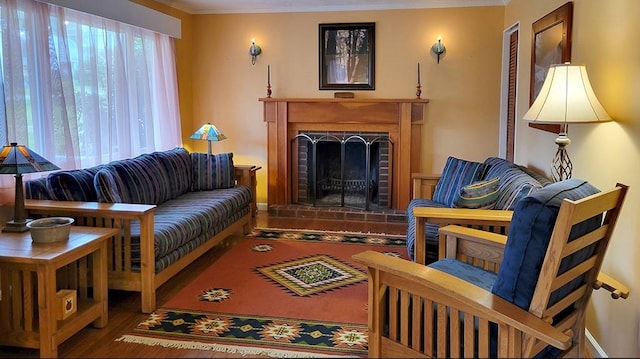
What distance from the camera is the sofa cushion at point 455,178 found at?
13.7ft

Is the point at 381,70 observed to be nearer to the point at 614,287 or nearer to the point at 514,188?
the point at 514,188

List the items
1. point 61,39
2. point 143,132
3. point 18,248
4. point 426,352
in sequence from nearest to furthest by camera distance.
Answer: point 426,352 < point 18,248 < point 61,39 < point 143,132

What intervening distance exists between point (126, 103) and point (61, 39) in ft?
3.25

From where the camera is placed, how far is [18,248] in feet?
8.58

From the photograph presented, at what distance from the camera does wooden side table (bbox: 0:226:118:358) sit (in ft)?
8.12

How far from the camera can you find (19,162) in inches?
110

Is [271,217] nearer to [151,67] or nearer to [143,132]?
[143,132]

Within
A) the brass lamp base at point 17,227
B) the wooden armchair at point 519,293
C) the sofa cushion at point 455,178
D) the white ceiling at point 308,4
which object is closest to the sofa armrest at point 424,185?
the sofa cushion at point 455,178

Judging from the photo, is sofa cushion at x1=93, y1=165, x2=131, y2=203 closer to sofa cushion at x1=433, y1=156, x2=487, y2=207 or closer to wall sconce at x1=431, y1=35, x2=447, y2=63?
sofa cushion at x1=433, y1=156, x2=487, y2=207

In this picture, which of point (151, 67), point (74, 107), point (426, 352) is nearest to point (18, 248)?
Result: point (74, 107)

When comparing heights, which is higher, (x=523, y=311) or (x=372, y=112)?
(x=372, y=112)

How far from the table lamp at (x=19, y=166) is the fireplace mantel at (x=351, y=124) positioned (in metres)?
3.19

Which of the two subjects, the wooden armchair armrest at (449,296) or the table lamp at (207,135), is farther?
the table lamp at (207,135)

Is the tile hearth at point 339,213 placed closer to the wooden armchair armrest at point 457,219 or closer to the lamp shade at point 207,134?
the lamp shade at point 207,134
